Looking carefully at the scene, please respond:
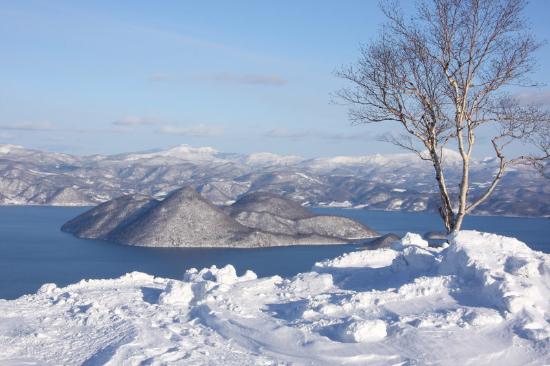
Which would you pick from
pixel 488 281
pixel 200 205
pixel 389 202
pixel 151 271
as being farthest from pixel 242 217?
pixel 488 281

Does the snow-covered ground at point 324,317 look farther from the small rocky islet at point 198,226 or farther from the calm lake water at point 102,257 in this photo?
the small rocky islet at point 198,226

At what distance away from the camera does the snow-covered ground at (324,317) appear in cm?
556

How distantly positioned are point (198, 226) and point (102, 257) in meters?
21.8

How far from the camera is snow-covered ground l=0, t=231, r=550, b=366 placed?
219 inches

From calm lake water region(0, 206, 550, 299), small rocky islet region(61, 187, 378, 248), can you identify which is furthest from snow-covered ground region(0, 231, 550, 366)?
small rocky islet region(61, 187, 378, 248)

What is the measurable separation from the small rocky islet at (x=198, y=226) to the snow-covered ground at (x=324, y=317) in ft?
259

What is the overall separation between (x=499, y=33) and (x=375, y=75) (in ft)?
5.93

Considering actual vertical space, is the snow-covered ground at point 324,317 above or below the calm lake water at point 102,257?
above

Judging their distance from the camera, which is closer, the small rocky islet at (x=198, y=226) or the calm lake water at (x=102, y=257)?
the calm lake water at (x=102, y=257)

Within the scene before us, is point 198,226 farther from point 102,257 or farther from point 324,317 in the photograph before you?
point 324,317

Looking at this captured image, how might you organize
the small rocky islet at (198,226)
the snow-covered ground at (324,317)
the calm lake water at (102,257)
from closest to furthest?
the snow-covered ground at (324,317), the calm lake water at (102,257), the small rocky islet at (198,226)

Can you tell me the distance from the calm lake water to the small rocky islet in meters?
4.04

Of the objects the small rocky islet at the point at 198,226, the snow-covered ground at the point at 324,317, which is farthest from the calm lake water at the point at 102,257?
the snow-covered ground at the point at 324,317

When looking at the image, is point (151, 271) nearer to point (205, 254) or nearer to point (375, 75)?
point (205, 254)
